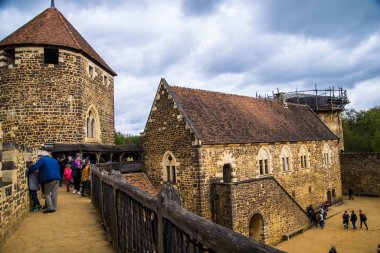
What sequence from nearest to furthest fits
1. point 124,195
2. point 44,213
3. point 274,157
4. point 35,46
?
point 124,195
point 44,213
point 35,46
point 274,157

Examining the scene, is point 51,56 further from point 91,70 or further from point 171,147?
point 171,147

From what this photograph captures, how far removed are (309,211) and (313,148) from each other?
6.40m

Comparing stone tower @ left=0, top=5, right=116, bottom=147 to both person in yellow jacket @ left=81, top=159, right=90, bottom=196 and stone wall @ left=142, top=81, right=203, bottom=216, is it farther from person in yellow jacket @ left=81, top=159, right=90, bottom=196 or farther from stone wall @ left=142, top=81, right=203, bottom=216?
person in yellow jacket @ left=81, top=159, right=90, bottom=196

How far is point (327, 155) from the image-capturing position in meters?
27.5

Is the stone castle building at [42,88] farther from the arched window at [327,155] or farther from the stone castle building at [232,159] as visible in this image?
the arched window at [327,155]

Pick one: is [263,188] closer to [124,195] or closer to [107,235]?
[107,235]

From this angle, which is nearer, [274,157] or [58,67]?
Result: [58,67]

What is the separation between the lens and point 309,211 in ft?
68.7

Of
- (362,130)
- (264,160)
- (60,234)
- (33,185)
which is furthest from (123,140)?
(60,234)

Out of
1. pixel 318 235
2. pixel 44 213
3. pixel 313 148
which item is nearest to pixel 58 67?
pixel 44 213

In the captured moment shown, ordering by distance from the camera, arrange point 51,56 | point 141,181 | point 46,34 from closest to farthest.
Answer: point 46,34 → point 51,56 → point 141,181

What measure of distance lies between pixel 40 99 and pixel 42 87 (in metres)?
0.75

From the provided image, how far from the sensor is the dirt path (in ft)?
19.3

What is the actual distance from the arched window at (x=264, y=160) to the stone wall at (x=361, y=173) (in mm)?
16495
